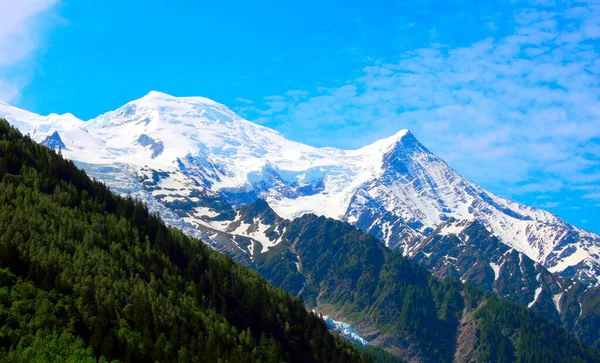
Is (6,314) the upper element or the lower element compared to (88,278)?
lower

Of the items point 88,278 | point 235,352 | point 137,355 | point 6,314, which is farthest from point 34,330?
point 235,352

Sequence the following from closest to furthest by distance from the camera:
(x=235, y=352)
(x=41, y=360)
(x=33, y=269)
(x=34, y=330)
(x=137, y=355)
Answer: (x=41, y=360)
(x=34, y=330)
(x=137, y=355)
(x=33, y=269)
(x=235, y=352)

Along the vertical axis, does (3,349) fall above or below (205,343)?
below

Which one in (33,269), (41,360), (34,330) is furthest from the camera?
(33,269)

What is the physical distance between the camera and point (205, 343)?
7766 inches

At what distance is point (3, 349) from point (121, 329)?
3390 cm

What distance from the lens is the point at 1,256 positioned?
607 feet

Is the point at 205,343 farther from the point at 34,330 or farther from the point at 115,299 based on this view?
the point at 34,330

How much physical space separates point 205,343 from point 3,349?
56.6 m

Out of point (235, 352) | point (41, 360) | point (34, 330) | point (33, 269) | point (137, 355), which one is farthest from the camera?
point (235, 352)

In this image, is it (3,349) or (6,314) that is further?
Answer: (6,314)

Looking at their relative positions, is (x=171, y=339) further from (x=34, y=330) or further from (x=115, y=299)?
(x=34, y=330)

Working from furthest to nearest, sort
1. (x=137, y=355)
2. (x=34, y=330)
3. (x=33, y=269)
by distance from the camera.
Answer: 1. (x=33, y=269)
2. (x=137, y=355)
3. (x=34, y=330)

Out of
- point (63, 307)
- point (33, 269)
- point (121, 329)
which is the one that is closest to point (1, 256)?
point (33, 269)
